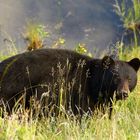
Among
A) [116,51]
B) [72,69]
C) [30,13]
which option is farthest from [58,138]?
[30,13]

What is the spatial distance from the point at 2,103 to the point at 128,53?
3.49 metres

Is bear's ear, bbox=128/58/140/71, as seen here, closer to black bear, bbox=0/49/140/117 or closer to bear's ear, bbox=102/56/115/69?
black bear, bbox=0/49/140/117

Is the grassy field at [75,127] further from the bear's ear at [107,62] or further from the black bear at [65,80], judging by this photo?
the bear's ear at [107,62]

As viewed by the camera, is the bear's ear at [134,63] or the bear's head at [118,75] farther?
the bear's ear at [134,63]

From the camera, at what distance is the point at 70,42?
39.2ft

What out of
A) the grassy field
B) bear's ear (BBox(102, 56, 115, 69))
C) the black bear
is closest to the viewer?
the grassy field

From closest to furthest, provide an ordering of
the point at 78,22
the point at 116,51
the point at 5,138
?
the point at 5,138 → the point at 116,51 → the point at 78,22

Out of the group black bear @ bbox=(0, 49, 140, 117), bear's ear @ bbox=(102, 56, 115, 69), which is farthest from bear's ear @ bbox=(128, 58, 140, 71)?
bear's ear @ bbox=(102, 56, 115, 69)

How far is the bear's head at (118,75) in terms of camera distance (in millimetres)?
8039

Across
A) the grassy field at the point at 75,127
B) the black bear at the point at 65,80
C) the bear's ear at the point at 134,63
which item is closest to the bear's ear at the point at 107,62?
the black bear at the point at 65,80

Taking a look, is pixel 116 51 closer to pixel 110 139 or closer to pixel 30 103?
pixel 30 103

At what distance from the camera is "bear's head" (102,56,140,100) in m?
8.04

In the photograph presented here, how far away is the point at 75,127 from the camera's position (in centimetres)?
691

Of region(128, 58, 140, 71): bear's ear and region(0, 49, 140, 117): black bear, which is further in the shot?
region(128, 58, 140, 71): bear's ear
